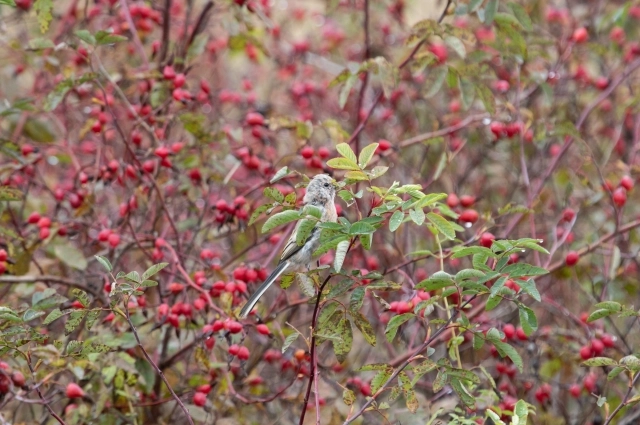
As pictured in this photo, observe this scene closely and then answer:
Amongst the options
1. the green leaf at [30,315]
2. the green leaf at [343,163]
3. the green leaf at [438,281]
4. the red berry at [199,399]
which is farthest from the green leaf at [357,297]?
the green leaf at [30,315]

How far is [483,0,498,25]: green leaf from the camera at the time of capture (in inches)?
127

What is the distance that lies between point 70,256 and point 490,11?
2.12 meters

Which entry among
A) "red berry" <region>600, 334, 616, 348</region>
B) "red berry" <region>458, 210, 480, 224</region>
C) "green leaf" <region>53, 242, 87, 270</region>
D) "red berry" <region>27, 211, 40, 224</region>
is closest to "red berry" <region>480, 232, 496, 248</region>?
"red berry" <region>458, 210, 480, 224</region>

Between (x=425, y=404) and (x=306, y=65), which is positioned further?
(x=306, y=65)

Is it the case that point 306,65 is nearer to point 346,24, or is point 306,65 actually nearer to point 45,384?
point 346,24

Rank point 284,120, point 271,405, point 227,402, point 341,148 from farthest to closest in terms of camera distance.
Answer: point 271,405, point 284,120, point 227,402, point 341,148

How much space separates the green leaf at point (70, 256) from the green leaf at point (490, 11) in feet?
6.69

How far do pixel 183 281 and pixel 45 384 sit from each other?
671 millimetres

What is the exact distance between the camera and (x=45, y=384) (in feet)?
9.53

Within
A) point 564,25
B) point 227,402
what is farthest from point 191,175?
point 564,25

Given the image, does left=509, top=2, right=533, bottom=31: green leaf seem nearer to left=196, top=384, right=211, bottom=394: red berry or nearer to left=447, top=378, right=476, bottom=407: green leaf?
left=447, top=378, right=476, bottom=407: green leaf

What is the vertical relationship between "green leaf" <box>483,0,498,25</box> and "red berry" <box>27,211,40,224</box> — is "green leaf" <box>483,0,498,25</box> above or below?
above

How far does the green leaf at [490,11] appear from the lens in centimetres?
323

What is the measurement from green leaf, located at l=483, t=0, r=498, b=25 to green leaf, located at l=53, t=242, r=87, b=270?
2040mm
